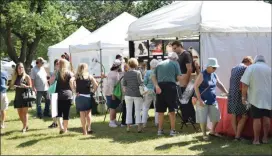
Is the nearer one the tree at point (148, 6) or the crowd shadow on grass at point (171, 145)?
the crowd shadow on grass at point (171, 145)

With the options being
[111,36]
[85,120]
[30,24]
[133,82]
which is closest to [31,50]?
[30,24]

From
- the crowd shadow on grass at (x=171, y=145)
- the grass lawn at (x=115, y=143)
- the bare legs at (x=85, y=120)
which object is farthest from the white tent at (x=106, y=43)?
the crowd shadow on grass at (x=171, y=145)

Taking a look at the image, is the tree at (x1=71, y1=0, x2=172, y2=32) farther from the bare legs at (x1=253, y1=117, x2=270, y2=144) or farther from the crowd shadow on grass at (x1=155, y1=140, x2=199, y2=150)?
the bare legs at (x1=253, y1=117, x2=270, y2=144)

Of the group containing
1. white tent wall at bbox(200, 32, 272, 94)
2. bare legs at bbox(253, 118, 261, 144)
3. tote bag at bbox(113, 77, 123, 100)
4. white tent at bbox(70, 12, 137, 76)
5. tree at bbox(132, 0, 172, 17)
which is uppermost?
tree at bbox(132, 0, 172, 17)

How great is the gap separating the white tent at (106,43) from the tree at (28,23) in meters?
14.6

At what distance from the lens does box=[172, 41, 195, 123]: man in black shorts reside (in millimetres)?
9008

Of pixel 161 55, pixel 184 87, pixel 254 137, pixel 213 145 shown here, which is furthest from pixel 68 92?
pixel 161 55

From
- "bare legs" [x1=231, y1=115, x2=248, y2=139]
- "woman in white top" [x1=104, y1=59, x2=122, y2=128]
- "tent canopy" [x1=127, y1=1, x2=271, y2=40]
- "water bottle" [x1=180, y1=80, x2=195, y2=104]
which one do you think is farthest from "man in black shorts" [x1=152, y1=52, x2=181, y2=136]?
"woman in white top" [x1=104, y1=59, x2=122, y2=128]

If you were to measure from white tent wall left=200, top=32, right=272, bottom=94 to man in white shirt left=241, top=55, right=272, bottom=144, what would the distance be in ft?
6.87

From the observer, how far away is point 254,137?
23.6 ft

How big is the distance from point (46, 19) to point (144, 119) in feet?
76.3

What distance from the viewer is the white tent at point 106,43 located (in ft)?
Result: 44.3

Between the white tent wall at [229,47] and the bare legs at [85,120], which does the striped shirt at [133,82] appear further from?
the white tent wall at [229,47]

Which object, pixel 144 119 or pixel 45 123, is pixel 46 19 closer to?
pixel 45 123
